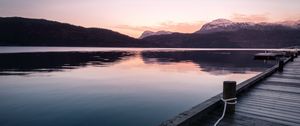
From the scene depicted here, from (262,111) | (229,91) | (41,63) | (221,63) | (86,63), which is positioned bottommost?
(221,63)

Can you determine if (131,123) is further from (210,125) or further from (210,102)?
(210,125)

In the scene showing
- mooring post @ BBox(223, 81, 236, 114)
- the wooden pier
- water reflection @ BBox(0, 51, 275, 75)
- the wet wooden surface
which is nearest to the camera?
the wooden pier

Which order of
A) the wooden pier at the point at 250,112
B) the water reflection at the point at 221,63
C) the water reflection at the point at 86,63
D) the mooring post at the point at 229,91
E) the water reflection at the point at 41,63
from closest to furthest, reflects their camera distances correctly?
the wooden pier at the point at 250,112, the mooring post at the point at 229,91, the water reflection at the point at 41,63, the water reflection at the point at 86,63, the water reflection at the point at 221,63

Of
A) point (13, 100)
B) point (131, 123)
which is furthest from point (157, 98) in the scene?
point (13, 100)

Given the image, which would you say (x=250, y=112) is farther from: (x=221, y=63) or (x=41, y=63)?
(x=221, y=63)

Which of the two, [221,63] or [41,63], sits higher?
[41,63]

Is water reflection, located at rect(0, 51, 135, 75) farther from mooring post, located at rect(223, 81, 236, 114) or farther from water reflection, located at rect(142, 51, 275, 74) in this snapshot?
mooring post, located at rect(223, 81, 236, 114)

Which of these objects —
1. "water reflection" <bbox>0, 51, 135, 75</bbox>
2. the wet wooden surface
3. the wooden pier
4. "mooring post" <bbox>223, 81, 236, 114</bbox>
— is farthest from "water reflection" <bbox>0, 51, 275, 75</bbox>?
"mooring post" <bbox>223, 81, 236, 114</bbox>

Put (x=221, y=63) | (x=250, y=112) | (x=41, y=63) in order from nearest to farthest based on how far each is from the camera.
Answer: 1. (x=250, y=112)
2. (x=41, y=63)
3. (x=221, y=63)

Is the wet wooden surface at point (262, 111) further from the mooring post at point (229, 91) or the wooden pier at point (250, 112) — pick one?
the mooring post at point (229, 91)

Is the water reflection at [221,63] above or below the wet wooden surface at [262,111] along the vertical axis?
below


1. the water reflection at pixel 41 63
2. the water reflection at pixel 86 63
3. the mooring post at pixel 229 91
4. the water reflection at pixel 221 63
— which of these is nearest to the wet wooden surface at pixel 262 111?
the mooring post at pixel 229 91

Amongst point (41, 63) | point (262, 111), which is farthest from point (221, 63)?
point (262, 111)

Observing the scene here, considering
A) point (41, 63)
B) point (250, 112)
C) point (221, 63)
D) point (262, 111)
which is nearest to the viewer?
point (250, 112)
